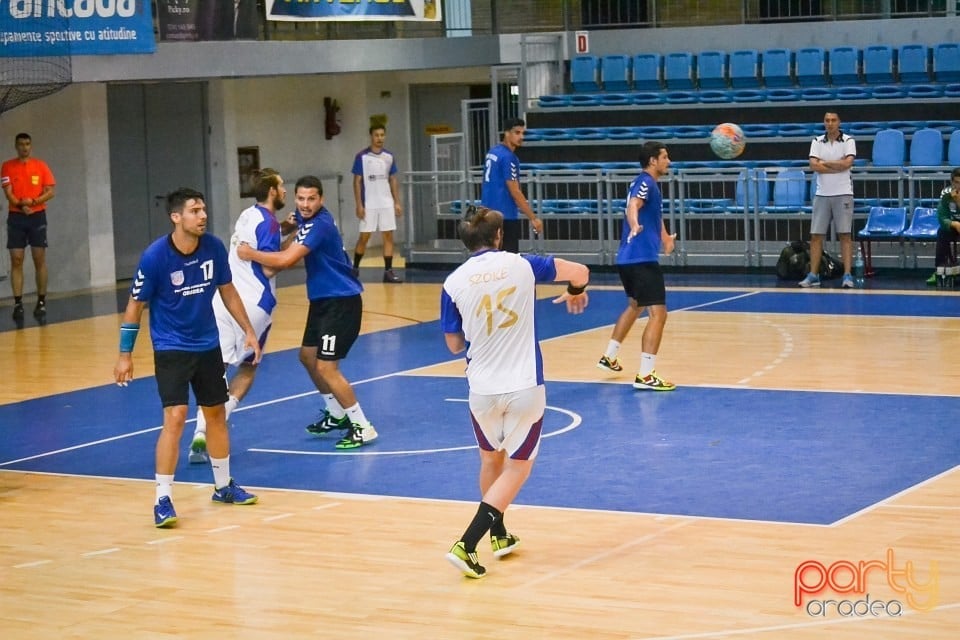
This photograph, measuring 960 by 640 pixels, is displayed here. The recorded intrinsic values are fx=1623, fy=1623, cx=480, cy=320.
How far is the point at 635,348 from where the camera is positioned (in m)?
15.5

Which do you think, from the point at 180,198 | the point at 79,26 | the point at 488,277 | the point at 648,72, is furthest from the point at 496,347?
the point at 648,72

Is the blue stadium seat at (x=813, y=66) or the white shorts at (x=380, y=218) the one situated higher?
the blue stadium seat at (x=813, y=66)

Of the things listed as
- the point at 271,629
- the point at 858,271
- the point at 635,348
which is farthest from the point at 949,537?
the point at 858,271

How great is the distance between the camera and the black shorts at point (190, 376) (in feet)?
30.8

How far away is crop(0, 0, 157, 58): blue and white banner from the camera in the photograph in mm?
17984

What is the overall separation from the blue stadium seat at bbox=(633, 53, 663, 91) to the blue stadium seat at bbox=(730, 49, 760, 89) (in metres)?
1.26

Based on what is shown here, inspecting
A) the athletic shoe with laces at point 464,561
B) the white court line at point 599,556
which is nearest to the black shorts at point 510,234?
the white court line at point 599,556

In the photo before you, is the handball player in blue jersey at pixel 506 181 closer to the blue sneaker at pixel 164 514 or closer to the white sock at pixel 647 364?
the white sock at pixel 647 364

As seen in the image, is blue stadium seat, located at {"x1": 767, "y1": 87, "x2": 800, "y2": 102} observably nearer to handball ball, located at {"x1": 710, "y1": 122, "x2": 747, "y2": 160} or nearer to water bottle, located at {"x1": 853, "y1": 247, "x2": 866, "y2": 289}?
water bottle, located at {"x1": 853, "y1": 247, "x2": 866, "y2": 289}

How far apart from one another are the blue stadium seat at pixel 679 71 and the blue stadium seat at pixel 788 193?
184 inches

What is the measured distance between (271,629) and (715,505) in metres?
3.03

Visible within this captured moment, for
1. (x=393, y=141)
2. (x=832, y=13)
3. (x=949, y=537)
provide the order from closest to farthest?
(x=949, y=537), (x=832, y=13), (x=393, y=141)

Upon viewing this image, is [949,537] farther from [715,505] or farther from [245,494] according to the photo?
[245,494]

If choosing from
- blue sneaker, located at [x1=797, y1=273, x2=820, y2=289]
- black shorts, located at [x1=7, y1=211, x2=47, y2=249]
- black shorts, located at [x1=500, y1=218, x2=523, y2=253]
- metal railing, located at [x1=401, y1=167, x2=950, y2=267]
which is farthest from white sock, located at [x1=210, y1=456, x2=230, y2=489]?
metal railing, located at [x1=401, y1=167, x2=950, y2=267]
